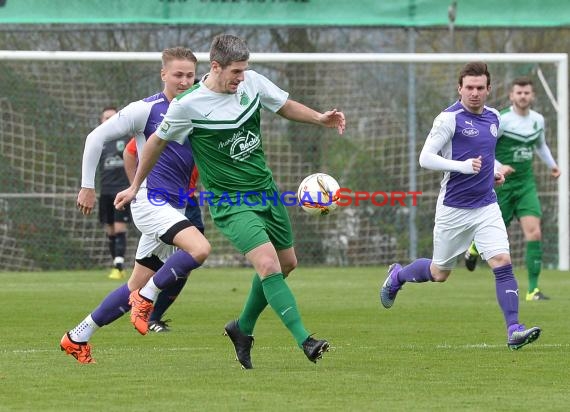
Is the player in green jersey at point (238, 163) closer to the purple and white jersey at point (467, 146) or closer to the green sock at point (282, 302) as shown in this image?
the green sock at point (282, 302)

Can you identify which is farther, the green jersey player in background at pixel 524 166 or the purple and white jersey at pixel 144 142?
the green jersey player in background at pixel 524 166

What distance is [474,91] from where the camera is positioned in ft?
30.4

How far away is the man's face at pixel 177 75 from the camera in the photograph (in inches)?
365

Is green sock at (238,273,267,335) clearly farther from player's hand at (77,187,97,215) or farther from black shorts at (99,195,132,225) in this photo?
black shorts at (99,195,132,225)

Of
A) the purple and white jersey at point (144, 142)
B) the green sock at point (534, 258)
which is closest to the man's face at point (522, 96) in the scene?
the green sock at point (534, 258)

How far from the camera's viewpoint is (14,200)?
1912cm

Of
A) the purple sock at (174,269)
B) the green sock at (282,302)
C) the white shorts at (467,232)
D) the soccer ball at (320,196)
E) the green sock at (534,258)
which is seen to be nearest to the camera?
the green sock at (282,302)

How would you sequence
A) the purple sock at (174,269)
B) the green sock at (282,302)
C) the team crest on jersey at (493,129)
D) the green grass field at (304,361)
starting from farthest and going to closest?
the team crest on jersey at (493,129)
the purple sock at (174,269)
the green sock at (282,302)
the green grass field at (304,361)

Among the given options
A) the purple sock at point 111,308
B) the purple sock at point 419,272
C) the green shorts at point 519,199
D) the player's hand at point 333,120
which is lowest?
the green shorts at point 519,199

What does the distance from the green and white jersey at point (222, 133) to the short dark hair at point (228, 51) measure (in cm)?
24

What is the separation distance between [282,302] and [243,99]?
132cm

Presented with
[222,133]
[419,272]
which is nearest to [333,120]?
[222,133]

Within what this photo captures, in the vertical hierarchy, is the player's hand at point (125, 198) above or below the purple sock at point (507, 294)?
above

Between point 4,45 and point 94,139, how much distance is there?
12.1 meters
